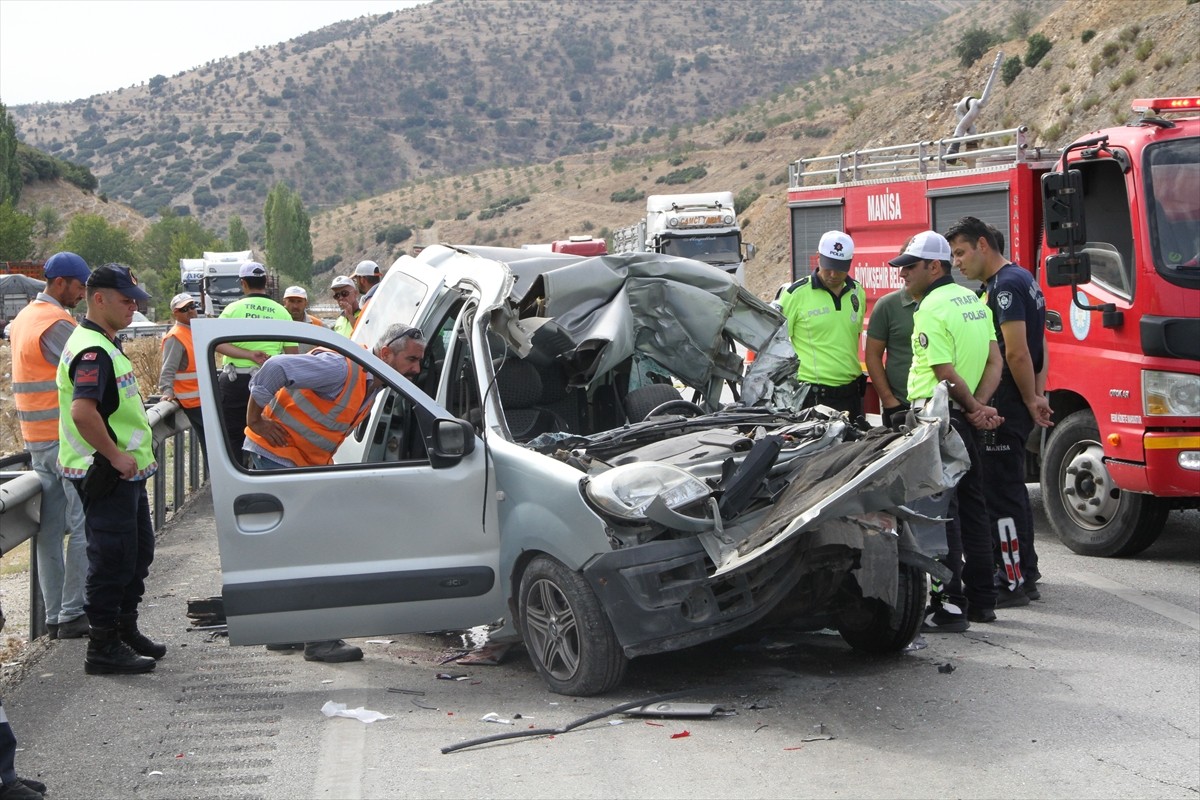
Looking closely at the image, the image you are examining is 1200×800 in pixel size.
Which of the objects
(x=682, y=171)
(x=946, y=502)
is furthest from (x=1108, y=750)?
(x=682, y=171)

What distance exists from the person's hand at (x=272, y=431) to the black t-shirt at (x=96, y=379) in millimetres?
659

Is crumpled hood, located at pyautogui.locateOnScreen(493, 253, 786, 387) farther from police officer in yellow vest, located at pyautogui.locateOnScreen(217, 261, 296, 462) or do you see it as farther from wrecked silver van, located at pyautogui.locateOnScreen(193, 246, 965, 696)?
police officer in yellow vest, located at pyautogui.locateOnScreen(217, 261, 296, 462)

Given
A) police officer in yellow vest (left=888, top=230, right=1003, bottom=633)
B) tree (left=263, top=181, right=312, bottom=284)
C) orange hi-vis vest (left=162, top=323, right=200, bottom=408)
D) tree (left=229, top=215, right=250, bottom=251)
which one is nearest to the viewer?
police officer in yellow vest (left=888, top=230, right=1003, bottom=633)

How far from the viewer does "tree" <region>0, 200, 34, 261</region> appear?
68375mm

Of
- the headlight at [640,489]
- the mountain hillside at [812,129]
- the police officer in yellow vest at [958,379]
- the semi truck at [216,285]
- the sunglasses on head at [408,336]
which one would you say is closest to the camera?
the headlight at [640,489]

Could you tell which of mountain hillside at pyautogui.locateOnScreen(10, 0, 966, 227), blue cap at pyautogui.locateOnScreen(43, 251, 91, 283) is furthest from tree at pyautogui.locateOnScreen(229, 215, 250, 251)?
blue cap at pyautogui.locateOnScreen(43, 251, 91, 283)

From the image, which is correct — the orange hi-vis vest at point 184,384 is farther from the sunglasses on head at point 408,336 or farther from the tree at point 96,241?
the tree at point 96,241

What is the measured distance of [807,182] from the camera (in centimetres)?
1544

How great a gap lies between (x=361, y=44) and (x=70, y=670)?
15437 cm

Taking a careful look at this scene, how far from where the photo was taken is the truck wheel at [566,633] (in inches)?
221

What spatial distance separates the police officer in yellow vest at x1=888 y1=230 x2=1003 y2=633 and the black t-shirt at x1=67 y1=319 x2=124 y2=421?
3949mm

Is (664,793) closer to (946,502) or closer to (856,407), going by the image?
(946,502)

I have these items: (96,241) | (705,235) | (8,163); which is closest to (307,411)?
(705,235)

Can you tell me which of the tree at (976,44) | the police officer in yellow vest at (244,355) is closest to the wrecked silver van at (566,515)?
the police officer in yellow vest at (244,355)
